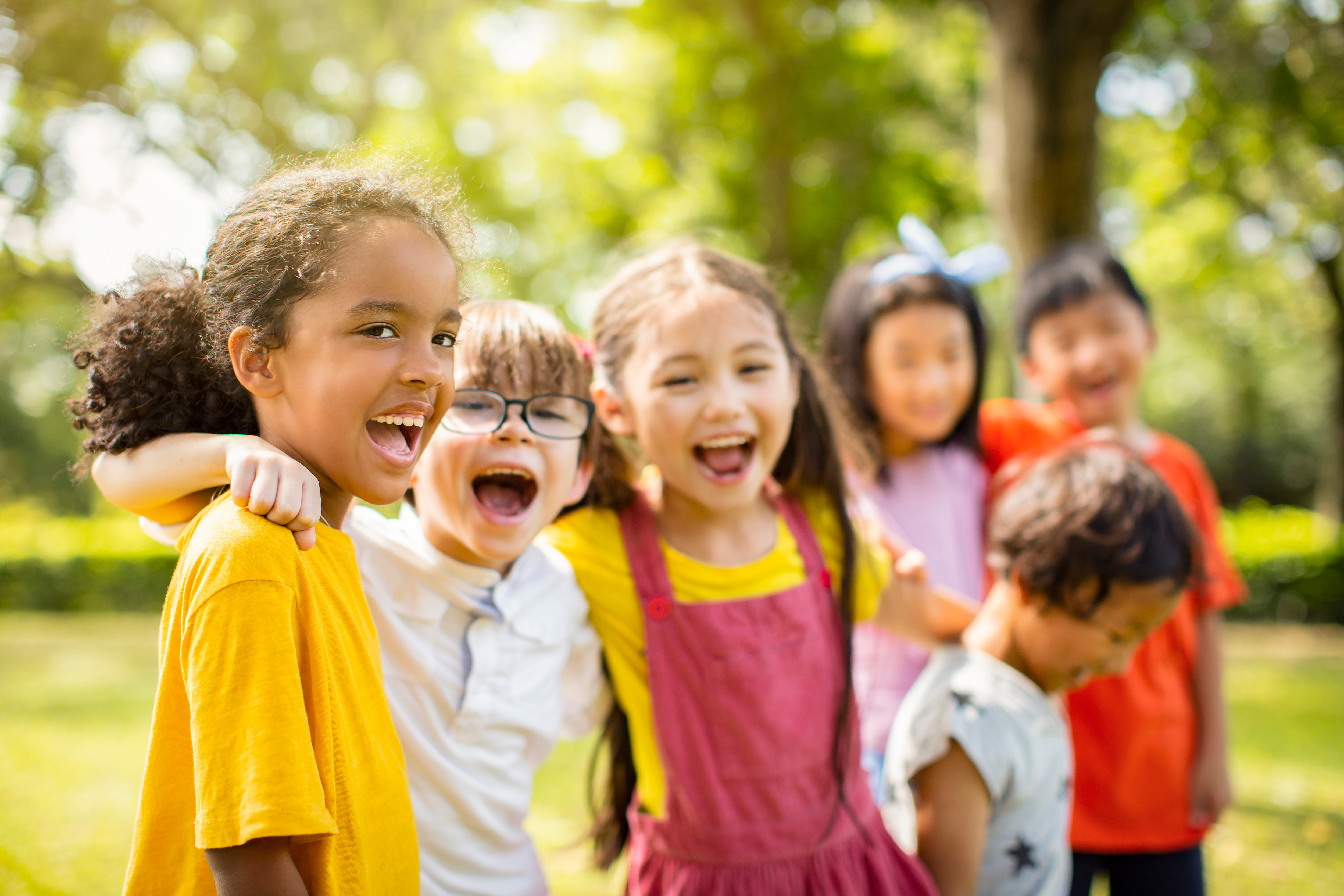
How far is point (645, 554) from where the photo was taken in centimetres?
200

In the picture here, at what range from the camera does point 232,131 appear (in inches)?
358

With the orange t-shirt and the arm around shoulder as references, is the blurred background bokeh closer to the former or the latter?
the arm around shoulder

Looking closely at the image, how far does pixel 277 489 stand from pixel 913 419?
199cm

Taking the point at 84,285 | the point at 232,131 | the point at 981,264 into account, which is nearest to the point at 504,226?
the point at 232,131

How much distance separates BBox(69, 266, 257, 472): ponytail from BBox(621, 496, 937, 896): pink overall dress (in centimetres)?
93

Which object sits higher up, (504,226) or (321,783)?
(504,226)

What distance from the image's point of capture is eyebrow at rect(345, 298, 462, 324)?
1.21 meters

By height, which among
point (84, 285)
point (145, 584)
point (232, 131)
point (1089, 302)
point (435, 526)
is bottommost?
point (145, 584)

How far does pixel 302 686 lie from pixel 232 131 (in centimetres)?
965

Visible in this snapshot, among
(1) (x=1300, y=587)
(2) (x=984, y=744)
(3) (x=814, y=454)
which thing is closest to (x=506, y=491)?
(3) (x=814, y=454)

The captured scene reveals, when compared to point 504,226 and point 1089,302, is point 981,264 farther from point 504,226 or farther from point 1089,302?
point 504,226

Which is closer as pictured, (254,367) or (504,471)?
(254,367)

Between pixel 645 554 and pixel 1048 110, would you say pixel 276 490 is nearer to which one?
pixel 645 554

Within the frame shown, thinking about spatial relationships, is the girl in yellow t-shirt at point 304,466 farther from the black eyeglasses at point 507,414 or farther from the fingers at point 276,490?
the black eyeglasses at point 507,414
